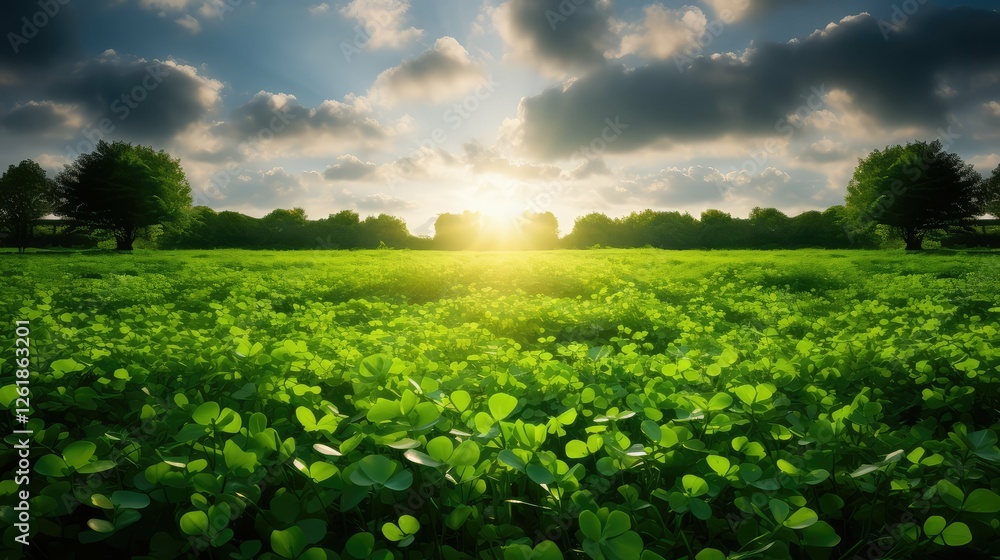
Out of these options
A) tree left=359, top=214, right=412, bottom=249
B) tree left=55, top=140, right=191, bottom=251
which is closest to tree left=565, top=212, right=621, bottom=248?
tree left=359, top=214, right=412, bottom=249

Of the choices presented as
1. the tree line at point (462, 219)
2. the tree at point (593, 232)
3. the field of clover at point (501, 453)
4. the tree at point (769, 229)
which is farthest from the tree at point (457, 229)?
the field of clover at point (501, 453)

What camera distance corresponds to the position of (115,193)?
31.9m

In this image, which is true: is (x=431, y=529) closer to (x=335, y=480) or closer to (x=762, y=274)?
(x=335, y=480)

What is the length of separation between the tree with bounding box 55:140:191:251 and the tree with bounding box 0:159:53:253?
1043 cm

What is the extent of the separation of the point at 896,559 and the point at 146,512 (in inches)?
100

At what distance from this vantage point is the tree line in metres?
31.8

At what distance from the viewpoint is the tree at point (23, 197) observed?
40481 millimetres

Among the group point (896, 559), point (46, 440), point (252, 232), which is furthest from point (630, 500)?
point (252, 232)

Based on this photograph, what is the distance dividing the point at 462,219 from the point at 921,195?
44349 mm

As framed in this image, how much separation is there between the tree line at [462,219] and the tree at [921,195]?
8 centimetres

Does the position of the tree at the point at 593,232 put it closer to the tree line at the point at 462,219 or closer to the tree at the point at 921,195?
the tree line at the point at 462,219

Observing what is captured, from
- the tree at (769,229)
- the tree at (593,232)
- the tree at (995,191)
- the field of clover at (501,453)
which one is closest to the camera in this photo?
the field of clover at (501,453)

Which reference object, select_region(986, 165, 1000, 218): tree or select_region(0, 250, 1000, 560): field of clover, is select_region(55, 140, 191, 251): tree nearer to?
select_region(0, 250, 1000, 560): field of clover

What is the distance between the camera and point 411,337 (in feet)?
15.4
